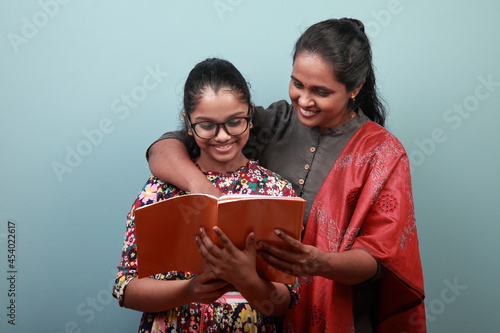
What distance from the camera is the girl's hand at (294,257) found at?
3.98 feet

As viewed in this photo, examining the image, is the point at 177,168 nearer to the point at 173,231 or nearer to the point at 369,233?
the point at 173,231

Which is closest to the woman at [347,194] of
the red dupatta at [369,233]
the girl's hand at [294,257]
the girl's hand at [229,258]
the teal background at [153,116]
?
the red dupatta at [369,233]

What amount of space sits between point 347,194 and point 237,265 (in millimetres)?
470

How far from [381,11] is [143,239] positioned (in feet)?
4.57

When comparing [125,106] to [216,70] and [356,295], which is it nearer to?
[216,70]

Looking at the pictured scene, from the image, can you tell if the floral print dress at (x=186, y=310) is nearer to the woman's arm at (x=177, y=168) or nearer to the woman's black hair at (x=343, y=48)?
the woman's arm at (x=177, y=168)

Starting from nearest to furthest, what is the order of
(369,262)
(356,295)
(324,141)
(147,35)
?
(369,262) < (356,295) < (324,141) < (147,35)

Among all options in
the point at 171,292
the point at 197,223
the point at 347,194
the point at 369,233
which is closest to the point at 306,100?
the point at 347,194

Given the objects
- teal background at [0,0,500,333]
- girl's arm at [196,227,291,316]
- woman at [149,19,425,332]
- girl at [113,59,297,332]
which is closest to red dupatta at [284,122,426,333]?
woman at [149,19,425,332]

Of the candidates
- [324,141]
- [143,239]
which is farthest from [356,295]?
[143,239]

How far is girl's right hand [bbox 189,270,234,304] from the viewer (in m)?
1.25

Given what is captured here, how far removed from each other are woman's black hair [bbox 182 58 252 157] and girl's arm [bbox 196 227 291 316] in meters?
0.44

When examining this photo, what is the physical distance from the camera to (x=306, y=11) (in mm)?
2049

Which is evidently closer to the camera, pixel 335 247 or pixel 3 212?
pixel 335 247
